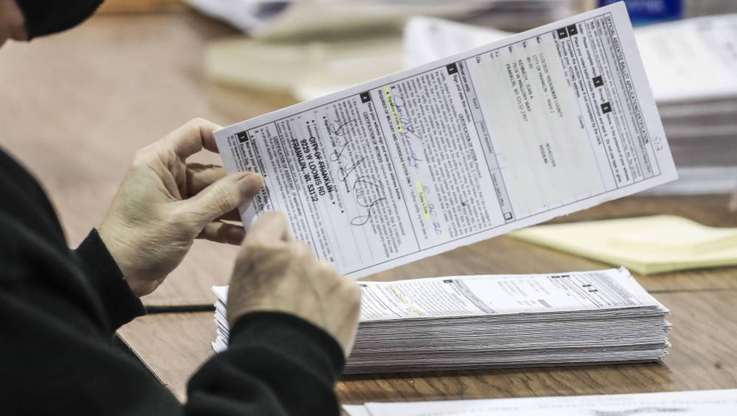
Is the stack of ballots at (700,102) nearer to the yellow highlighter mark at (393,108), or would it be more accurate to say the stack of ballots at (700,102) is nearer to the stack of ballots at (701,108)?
the stack of ballots at (701,108)

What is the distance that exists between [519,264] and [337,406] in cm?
56

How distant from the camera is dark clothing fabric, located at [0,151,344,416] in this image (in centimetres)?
59

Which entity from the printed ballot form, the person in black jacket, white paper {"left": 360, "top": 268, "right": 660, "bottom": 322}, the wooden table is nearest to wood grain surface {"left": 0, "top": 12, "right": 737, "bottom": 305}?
the wooden table

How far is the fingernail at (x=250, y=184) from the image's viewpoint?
0.83 metres

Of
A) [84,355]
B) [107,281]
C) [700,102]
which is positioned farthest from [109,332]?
[700,102]

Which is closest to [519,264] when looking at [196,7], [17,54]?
[17,54]

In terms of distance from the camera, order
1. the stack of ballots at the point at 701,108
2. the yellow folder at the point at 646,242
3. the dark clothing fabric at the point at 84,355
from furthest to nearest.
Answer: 1. the stack of ballots at the point at 701,108
2. the yellow folder at the point at 646,242
3. the dark clothing fabric at the point at 84,355

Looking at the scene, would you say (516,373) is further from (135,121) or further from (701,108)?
(135,121)

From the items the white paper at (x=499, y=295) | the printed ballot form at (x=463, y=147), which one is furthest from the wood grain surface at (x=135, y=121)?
the printed ballot form at (x=463, y=147)

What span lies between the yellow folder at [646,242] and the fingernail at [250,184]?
1.61 ft

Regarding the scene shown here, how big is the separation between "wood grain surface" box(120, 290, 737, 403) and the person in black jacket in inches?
5.9

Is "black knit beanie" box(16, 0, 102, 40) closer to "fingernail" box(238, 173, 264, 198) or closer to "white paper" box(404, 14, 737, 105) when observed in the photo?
"fingernail" box(238, 173, 264, 198)

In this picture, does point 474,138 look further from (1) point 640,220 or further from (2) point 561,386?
(1) point 640,220

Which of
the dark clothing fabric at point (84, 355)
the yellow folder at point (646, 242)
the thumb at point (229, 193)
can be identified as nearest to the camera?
the dark clothing fabric at point (84, 355)
